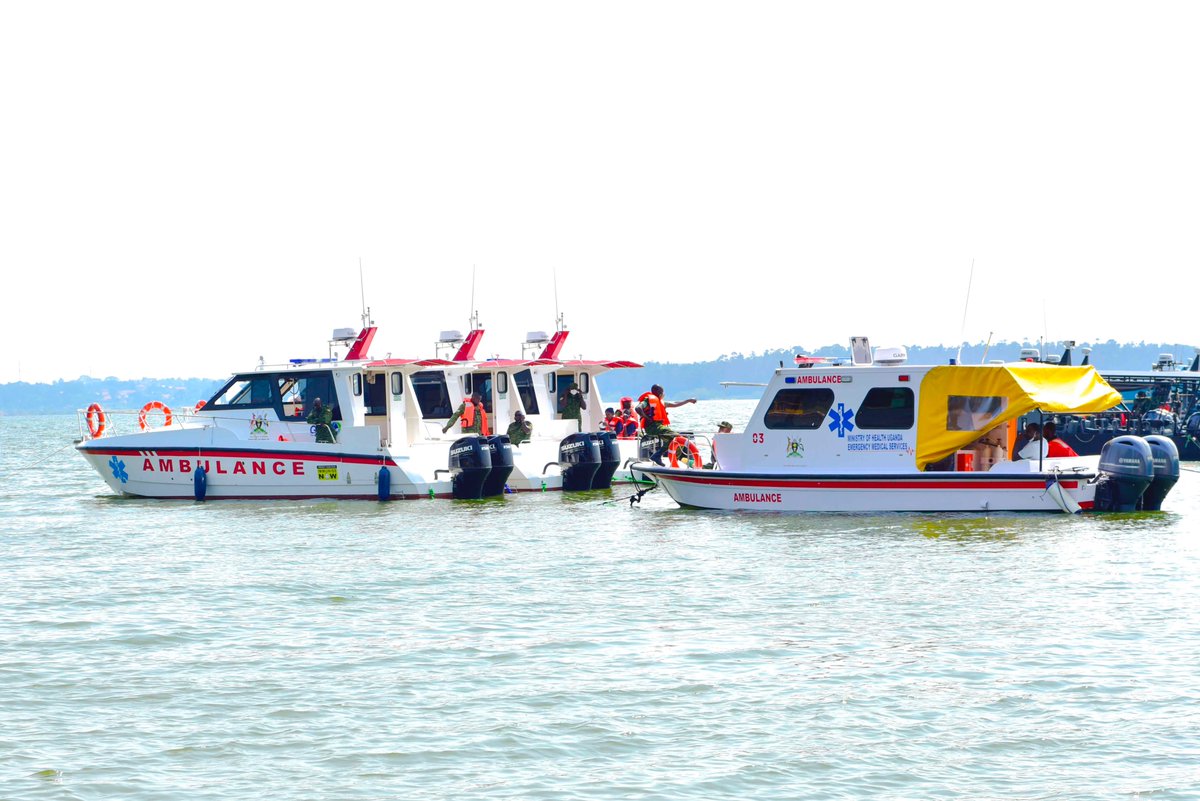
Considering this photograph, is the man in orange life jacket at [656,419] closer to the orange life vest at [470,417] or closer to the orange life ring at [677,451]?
the orange life ring at [677,451]

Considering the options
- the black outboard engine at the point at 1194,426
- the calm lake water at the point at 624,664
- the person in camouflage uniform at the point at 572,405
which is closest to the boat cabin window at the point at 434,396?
the person in camouflage uniform at the point at 572,405

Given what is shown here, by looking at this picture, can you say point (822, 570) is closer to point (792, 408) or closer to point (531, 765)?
point (792, 408)

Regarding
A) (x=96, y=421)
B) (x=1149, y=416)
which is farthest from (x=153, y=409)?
(x=1149, y=416)

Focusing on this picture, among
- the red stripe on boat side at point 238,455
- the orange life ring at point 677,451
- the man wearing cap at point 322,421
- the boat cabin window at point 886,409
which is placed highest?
the boat cabin window at point 886,409

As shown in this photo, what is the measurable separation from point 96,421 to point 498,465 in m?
9.34

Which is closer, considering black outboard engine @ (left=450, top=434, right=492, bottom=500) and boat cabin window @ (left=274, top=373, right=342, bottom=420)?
black outboard engine @ (left=450, top=434, right=492, bottom=500)

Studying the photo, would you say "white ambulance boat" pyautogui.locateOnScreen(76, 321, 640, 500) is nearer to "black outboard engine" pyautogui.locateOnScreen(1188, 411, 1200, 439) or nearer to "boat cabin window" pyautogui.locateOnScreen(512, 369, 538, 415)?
"boat cabin window" pyautogui.locateOnScreen(512, 369, 538, 415)

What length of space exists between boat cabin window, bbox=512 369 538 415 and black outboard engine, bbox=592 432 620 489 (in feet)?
8.85

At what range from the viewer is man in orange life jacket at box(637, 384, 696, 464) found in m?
27.6

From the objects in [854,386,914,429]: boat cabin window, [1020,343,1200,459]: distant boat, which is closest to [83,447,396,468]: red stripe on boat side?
[854,386,914,429]: boat cabin window

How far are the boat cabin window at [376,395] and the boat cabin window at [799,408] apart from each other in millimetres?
9468

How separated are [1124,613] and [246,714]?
29.6ft

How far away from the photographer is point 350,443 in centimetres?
2906

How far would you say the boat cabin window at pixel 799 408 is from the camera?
932 inches
